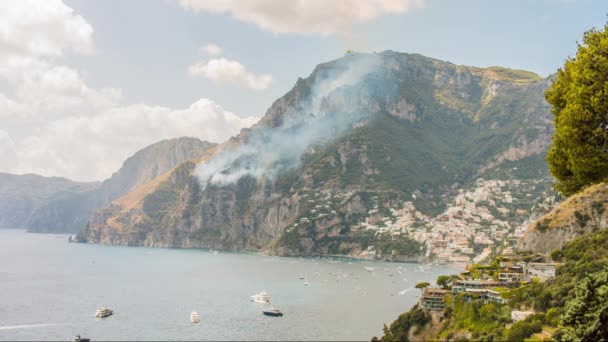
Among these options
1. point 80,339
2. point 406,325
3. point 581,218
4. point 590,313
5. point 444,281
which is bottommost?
point 80,339

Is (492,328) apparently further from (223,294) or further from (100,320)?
(223,294)

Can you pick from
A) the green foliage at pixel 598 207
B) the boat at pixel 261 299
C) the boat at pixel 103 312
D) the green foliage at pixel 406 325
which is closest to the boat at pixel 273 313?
the boat at pixel 261 299

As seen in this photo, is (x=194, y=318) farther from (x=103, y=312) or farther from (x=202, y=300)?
(x=202, y=300)

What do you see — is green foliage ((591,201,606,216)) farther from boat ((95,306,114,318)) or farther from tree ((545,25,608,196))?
boat ((95,306,114,318))

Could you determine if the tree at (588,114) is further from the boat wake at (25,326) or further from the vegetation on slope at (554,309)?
the boat wake at (25,326)

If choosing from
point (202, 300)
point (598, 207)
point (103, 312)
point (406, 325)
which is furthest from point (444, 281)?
point (103, 312)

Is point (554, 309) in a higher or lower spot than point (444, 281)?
lower

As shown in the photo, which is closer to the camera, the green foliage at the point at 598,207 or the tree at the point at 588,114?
the tree at the point at 588,114

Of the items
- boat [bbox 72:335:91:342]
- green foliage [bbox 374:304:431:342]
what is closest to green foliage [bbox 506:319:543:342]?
green foliage [bbox 374:304:431:342]
